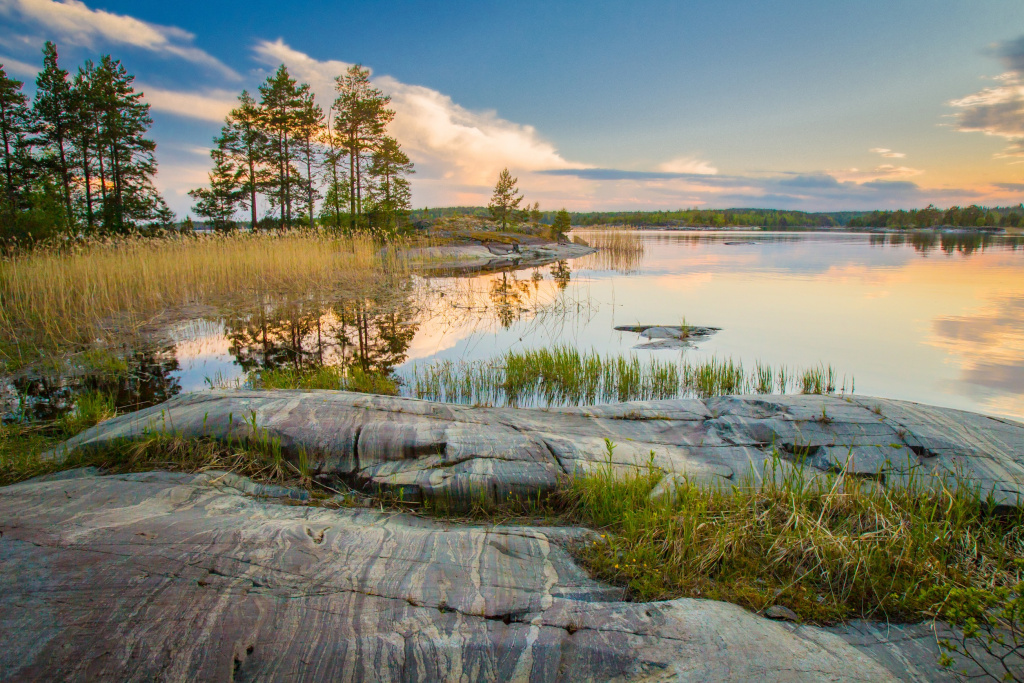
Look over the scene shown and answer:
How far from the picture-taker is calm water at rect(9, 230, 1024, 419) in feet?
24.6

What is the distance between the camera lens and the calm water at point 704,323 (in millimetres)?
7488

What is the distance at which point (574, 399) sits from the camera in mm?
6512

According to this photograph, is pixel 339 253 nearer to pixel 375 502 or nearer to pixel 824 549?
pixel 375 502

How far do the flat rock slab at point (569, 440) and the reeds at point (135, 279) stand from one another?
6.19 metres

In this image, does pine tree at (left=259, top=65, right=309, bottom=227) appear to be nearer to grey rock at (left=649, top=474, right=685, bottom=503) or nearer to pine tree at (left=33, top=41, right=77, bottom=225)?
pine tree at (left=33, top=41, right=77, bottom=225)

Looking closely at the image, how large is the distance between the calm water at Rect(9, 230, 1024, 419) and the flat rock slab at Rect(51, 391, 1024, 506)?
302 cm

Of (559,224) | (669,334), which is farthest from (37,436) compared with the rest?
(559,224)

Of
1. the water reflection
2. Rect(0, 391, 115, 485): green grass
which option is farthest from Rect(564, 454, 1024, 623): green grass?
the water reflection

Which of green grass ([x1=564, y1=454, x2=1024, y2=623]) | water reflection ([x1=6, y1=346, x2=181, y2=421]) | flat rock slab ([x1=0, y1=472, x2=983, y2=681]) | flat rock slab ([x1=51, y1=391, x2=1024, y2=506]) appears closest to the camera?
flat rock slab ([x1=0, y1=472, x2=983, y2=681])

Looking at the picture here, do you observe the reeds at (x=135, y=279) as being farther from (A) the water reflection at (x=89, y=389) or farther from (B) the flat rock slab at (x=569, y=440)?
(B) the flat rock slab at (x=569, y=440)

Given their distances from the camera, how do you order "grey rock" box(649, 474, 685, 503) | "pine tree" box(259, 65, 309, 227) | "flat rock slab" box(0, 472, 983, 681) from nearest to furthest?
"flat rock slab" box(0, 472, 983, 681), "grey rock" box(649, 474, 685, 503), "pine tree" box(259, 65, 309, 227)

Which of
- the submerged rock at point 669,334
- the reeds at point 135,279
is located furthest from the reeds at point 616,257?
the submerged rock at point 669,334

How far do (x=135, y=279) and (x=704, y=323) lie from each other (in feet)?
42.5

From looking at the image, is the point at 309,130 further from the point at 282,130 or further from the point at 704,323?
the point at 704,323
